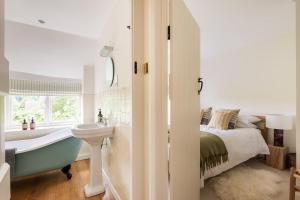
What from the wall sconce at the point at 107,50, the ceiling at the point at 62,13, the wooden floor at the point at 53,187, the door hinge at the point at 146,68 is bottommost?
the wooden floor at the point at 53,187

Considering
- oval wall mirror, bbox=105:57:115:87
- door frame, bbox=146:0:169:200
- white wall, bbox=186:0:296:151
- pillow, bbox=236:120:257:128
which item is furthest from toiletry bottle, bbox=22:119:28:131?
pillow, bbox=236:120:257:128

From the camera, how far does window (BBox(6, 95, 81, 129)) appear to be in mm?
3107

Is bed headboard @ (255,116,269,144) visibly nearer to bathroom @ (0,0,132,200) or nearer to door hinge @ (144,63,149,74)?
bathroom @ (0,0,132,200)

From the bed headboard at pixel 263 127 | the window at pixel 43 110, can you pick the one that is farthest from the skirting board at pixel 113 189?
the bed headboard at pixel 263 127

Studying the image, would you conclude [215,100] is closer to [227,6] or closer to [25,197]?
[227,6]

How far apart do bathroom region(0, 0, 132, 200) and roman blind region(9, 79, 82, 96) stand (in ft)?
0.05

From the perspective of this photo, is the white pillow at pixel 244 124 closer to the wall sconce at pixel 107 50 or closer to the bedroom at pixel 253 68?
the bedroom at pixel 253 68

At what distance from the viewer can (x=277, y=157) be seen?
8.63 ft

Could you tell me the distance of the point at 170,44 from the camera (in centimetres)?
113

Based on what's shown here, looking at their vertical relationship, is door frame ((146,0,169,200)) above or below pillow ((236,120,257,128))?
above

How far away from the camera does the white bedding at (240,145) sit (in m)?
2.31

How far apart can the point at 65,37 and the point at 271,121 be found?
373 cm

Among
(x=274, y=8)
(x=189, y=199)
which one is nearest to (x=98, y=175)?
(x=189, y=199)

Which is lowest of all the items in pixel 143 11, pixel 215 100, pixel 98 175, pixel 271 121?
pixel 98 175
